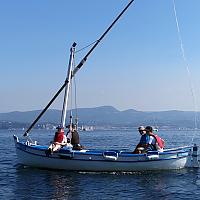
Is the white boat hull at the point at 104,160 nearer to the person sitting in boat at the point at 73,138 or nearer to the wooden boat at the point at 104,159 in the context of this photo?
the wooden boat at the point at 104,159

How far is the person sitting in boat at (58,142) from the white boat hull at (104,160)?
38 cm

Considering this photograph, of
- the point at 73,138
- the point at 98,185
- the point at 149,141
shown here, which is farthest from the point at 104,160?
the point at 149,141

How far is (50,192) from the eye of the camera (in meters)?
21.2

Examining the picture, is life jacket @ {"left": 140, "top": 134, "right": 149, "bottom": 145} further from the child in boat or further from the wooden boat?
the wooden boat

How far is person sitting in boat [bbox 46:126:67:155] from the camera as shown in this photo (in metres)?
26.4

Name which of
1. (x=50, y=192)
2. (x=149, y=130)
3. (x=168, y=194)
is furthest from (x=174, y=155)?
(x=50, y=192)

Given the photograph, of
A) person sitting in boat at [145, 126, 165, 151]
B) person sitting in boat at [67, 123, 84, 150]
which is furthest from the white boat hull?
person sitting in boat at [67, 123, 84, 150]

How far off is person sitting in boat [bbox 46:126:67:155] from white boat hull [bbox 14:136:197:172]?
1.24 feet

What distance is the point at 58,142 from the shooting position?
2686 cm

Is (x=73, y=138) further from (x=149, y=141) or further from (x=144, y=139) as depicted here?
(x=149, y=141)

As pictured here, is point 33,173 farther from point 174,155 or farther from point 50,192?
point 174,155

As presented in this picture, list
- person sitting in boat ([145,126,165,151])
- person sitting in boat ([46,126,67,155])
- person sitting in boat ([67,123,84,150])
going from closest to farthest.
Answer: person sitting in boat ([46,126,67,155])
person sitting in boat ([145,126,165,151])
person sitting in boat ([67,123,84,150])

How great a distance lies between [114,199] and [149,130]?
26.7 feet

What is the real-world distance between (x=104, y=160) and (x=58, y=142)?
10.8ft
